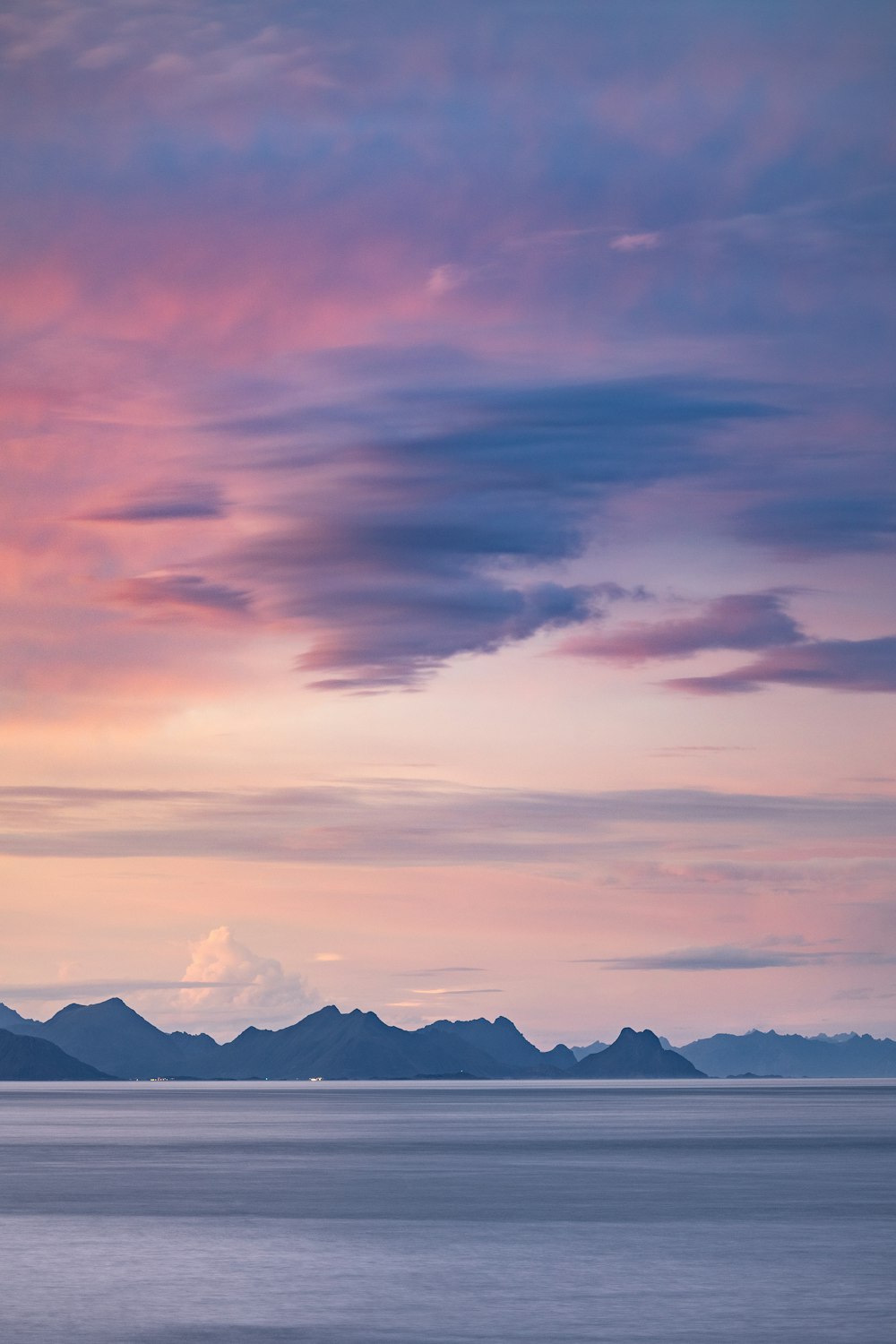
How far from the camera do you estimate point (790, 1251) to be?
6619cm

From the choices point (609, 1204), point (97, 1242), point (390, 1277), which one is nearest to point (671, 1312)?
point (390, 1277)

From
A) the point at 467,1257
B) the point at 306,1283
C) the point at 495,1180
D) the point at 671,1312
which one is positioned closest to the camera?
the point at 671,1312

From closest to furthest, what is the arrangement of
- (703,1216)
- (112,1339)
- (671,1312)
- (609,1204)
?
1. (112,1339)
2. (671,1312)
3. (703,1216)
4. (609,1204)

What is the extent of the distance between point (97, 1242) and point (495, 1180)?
135ft

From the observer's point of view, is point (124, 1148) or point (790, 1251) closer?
point (790, 1251)

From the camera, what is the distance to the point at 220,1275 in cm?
5872

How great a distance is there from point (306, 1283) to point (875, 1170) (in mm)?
73233

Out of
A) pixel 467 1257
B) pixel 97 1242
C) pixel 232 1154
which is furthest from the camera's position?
pixel 232 1154

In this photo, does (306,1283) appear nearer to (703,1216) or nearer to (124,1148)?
(703,1216)

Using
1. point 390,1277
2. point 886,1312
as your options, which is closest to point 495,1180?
point 390,1277

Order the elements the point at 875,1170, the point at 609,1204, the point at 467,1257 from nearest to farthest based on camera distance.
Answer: the point at 467,1257 → the point at 609,1204 → the point at 875,1170

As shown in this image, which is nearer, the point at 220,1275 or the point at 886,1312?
the point at 886,1312

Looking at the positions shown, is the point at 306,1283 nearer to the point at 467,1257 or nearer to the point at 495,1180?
the point at 467,1257

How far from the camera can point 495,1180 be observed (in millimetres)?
105938
